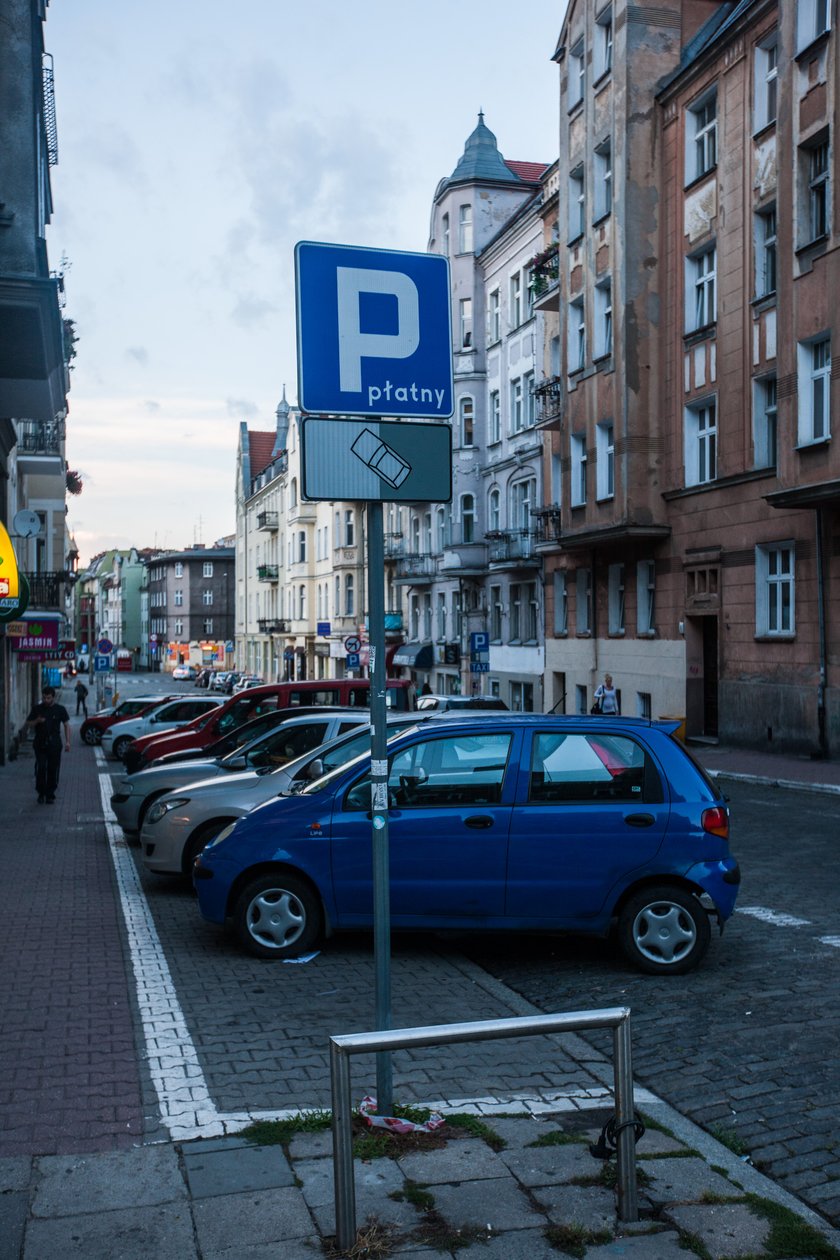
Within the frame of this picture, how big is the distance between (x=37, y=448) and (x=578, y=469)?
51.4ft

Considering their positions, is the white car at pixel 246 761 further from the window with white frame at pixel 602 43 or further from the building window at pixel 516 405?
the building window at pixel 516 405

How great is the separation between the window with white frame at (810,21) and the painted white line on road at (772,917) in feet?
63.1

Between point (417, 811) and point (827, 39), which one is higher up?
point (827, 39)

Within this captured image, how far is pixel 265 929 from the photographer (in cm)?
Answer: 865

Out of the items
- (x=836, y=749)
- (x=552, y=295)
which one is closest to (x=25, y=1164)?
(x=836, y=749)

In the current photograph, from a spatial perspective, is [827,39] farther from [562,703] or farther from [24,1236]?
[24,1236]

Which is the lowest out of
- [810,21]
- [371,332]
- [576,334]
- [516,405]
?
[371,332]

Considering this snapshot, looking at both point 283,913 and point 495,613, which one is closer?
point 283,913

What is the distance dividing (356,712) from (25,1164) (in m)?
10.3

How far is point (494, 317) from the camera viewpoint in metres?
48.1

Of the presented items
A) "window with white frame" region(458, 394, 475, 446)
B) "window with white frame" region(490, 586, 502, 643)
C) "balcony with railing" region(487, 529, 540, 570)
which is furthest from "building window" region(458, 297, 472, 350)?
"window with white frame" region(490, 586, 502, 643)

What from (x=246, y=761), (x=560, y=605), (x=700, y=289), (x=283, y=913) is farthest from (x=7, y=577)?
(x=560, y=605)

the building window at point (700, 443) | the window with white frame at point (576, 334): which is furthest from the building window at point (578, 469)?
the building window at point (700, 443)

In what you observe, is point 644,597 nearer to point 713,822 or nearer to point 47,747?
point 47,747
